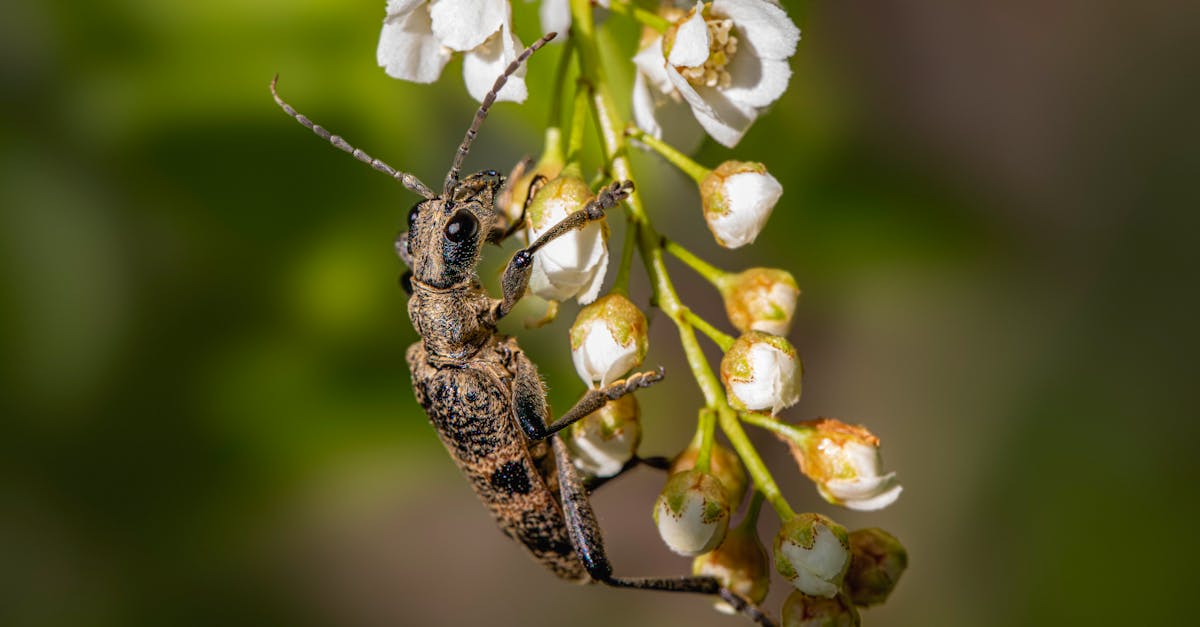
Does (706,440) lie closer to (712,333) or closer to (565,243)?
(712,333)

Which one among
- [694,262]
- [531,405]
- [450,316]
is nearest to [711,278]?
[694,262]

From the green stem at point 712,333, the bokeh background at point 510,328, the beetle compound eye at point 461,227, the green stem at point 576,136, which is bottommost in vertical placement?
the bokeh background at point 510,328

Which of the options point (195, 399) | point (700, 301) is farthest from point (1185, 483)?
point (195, 399)

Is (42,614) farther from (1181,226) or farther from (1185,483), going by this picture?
(1181,226)

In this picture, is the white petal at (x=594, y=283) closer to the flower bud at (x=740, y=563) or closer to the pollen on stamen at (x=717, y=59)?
the pollen on stamen at (x=717, y=59)

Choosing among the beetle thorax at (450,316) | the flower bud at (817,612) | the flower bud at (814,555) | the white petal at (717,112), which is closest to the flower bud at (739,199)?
the white petal at (717,112)

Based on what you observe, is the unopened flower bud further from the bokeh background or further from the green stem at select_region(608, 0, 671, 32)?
the bokeh background

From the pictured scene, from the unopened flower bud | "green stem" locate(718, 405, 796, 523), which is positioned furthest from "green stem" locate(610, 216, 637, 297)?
"green stem" locate(718, 405, 796, 523)
